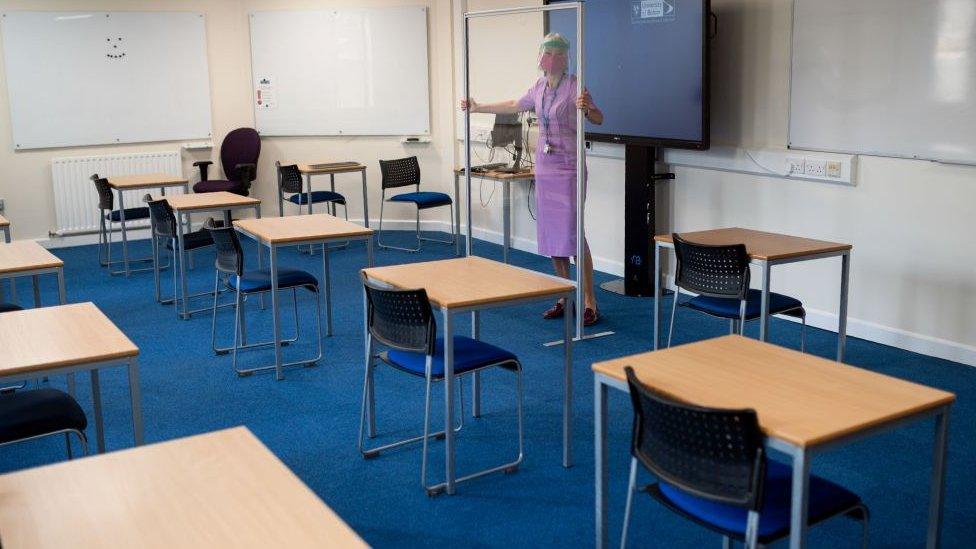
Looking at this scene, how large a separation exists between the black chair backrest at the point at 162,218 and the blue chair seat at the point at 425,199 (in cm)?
242

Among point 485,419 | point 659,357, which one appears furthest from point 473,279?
point 659,357

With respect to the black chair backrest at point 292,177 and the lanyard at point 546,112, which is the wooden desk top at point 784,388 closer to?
the lanyard at point 546,112

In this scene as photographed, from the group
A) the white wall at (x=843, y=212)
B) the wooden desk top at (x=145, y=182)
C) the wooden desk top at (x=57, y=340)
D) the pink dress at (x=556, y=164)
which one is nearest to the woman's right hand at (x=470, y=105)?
the pink dress at (x=556, y=164)

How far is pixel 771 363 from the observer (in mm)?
2939

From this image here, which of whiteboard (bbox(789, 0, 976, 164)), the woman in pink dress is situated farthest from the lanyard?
whiteboard (bbox(789, 0, 976, 164))

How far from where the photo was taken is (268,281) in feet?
17.7

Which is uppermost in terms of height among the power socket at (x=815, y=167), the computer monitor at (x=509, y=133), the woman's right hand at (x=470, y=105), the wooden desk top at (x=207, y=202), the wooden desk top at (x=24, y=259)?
the woman's right hand at (x=470, y=105)

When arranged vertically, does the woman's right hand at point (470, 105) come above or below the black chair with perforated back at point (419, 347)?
above

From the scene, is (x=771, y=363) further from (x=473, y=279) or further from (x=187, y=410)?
(x=187, y=410)

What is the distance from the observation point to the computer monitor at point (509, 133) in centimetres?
705

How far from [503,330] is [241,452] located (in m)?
3.81

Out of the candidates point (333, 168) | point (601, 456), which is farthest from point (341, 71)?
point (601, 456)

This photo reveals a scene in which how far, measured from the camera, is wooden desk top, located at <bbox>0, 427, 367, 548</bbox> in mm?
1911

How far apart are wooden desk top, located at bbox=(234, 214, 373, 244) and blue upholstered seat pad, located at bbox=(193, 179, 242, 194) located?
340cm
